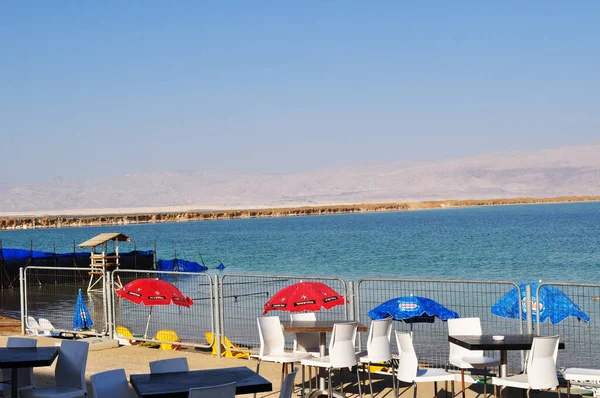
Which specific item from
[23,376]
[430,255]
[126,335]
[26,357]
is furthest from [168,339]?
[430,255]

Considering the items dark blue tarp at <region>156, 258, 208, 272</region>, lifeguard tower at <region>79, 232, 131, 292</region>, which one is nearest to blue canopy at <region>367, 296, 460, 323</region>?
lifeguard tower at <region>79, 232, 131, 292</region>

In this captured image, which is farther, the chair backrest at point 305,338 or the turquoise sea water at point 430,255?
the turquoise sea water at point 430,255

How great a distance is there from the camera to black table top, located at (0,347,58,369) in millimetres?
9000

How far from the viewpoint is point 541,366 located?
914 cm

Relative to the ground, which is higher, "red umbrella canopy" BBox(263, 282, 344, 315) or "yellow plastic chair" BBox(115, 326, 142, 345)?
"red umbrella canopy" BBox(263, 282, 344, 315)

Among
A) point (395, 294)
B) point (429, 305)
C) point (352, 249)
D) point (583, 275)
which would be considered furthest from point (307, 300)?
point (352, 249)

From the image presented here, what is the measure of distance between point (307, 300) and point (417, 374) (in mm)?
2904

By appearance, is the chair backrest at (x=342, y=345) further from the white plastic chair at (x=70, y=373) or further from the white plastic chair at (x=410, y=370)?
the white plastic chair at (x=70, y=373)

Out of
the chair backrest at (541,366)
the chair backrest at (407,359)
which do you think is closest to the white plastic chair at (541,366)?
the chair backrest at (541,366)

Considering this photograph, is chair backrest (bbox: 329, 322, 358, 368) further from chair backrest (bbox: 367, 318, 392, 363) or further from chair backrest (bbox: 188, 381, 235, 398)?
chair backrest (bbox: 188, 381, 235, 398)

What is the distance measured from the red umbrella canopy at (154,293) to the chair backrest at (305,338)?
3.43 metres

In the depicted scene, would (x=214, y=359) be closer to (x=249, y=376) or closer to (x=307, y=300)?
(x=307, y=300)

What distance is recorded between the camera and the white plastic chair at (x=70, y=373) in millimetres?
9156

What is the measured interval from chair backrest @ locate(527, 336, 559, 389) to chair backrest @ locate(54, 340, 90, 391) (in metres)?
4.61
